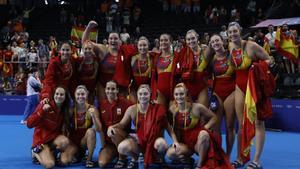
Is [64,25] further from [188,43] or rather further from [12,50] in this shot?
[188,43]

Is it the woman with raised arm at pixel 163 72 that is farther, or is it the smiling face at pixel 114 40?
the smiling face at pixel 114 40

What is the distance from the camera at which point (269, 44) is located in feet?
39.2

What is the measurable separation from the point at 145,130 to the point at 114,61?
1243 millimetres

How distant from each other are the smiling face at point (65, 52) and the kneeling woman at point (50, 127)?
434 mm

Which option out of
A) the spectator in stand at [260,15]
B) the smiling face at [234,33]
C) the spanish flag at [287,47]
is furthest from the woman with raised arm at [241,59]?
the spectator in stand at [260,15]

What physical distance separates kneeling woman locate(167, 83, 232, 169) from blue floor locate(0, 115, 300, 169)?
0.94 m


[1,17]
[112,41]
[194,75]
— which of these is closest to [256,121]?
[194,75]

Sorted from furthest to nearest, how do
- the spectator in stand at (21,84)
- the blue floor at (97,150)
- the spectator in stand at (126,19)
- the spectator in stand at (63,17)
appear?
the spectator in stand at (63,17) → the spectator in stand at (126,19) → the spectator in stand at (21,84) → the blue floor at (97,150)

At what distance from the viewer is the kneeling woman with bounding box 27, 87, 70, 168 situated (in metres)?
6.28

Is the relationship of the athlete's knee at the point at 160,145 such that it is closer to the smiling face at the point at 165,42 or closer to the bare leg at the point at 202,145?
the bare leg at the point at 202,145

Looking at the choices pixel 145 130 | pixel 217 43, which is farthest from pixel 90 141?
pixel 217 43

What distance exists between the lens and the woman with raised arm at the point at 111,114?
619 cm

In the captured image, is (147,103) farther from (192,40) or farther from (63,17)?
(63,17)

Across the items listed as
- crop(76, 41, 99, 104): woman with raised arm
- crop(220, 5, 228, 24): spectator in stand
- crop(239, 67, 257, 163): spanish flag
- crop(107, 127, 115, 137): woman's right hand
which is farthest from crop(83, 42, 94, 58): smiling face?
crop(220, 5, 228, 24): spectator in stand
